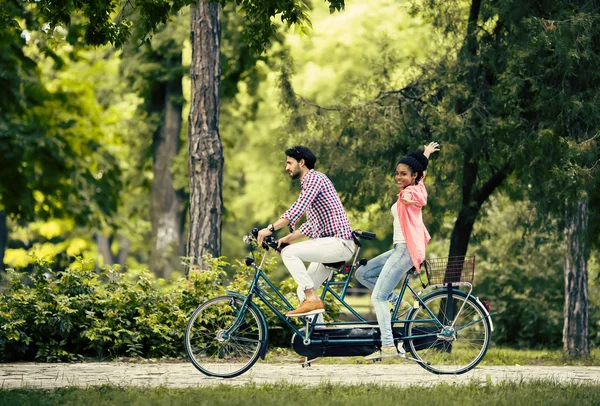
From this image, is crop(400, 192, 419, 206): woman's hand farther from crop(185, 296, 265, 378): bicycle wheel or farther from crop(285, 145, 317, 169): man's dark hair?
crop(185, 296, 265, 378): bicycle wheel

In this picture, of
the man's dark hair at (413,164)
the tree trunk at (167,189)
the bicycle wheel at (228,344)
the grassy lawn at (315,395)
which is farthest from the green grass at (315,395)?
the tree trunk at (167,189)

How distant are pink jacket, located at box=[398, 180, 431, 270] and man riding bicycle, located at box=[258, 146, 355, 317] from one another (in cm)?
50

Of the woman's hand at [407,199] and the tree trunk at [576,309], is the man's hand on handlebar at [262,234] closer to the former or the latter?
the woman's hand at [407,199]

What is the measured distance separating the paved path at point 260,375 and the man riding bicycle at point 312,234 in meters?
0.75

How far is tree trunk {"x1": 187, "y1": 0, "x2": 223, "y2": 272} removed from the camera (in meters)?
12.4

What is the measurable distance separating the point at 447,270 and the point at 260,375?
1.95 meters

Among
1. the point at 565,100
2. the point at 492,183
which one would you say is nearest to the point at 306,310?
the point at 565,100

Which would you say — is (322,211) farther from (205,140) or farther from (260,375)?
(205,140)

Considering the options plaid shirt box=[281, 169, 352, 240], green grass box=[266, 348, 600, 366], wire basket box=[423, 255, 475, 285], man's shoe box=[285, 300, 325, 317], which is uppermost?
plaid shirt box=[281, 169, 352, 240]

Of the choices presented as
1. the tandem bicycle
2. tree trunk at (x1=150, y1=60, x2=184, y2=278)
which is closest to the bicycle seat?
the tandem bicycle

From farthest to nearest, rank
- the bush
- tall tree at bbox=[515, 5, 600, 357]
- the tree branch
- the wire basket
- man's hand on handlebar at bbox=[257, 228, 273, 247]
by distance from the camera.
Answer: the tree branch, tall tree at bbox=[515, 5, 600, 357], the bush, the wire basket, man's hand on handlebar at bbox=[257, 228, 273, 247]

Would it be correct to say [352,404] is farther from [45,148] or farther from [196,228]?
[45,148]

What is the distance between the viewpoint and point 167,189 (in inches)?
947

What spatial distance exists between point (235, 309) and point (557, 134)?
5.58 meters
